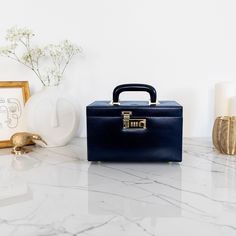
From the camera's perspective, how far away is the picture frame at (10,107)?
113 cm

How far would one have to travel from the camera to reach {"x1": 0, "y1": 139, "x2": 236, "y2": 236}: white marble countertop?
20.4 inches

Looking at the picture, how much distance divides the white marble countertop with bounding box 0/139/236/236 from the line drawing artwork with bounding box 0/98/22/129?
197 millimetres

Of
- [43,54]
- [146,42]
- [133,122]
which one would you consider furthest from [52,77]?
[133,122]

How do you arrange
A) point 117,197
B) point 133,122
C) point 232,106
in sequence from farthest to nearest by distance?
point 232,106 → point 133,122 → point 117,197

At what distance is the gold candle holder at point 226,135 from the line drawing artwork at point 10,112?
2.31 ft

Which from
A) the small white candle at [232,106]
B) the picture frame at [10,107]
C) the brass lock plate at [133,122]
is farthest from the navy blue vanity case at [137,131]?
the picture frame at [10,107]

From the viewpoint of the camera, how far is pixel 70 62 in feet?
4.09

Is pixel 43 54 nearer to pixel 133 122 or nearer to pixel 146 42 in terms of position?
pixel 146 42

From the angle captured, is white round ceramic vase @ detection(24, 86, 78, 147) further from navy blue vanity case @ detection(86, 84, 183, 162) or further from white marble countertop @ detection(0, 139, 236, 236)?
navy blue vanity case @ detection(86, 84, 183, 162)

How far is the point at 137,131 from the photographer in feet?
2.90

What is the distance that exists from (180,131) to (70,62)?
574 millimetres

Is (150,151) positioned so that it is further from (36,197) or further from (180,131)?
(36,197)

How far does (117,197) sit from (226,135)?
0.49 metres

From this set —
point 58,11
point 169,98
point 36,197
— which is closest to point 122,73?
point 169,98
